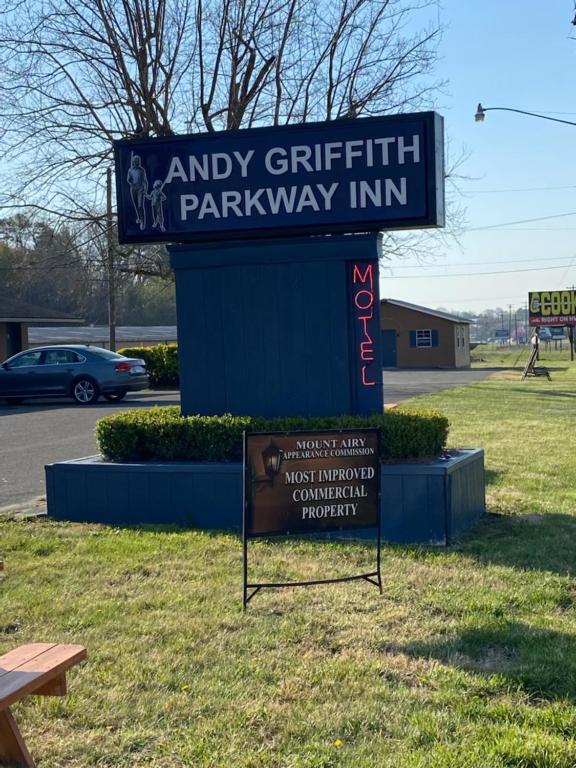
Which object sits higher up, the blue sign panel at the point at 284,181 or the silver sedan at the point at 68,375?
A: the blue sign panel at the point at 284,181

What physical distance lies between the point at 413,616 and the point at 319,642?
0.69m

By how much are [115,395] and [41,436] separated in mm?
7643

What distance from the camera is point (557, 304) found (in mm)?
50719

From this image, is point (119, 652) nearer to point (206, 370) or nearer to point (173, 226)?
point (206, 370)

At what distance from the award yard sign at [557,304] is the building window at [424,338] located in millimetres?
6819

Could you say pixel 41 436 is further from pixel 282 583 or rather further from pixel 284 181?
pixel 282 583

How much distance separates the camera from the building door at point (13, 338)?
3212 cm

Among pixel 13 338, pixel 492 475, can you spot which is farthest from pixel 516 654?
pixel 13 338

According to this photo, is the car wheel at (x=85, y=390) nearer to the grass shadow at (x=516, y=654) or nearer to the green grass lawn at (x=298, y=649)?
the green grass lawn at (x=298, y=649)

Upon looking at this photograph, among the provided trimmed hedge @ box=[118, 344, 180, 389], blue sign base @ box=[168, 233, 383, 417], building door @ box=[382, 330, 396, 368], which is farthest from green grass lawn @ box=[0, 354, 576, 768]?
building door @ box=[382, 330, 396, 368]

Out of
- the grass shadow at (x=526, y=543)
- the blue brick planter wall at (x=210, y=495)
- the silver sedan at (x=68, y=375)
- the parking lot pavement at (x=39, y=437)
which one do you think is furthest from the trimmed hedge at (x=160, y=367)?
the grass shadow at (x=526, y=543)

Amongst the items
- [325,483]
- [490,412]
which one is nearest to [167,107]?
[490,412]

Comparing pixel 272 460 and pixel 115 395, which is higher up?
pixel 272 460

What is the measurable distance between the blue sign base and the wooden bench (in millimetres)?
4799
